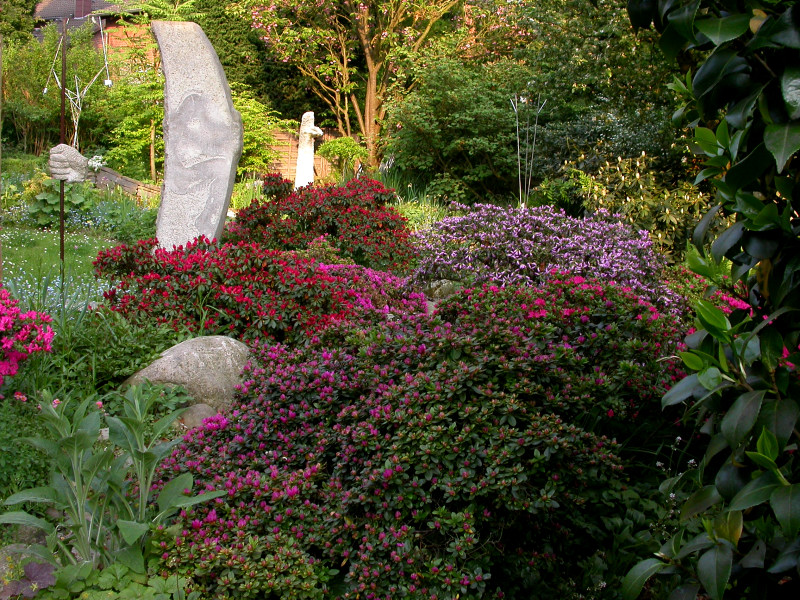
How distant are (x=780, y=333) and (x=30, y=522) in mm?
2443

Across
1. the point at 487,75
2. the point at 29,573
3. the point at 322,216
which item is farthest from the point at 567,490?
the point at 487,75

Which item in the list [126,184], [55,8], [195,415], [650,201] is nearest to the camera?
[195,415]

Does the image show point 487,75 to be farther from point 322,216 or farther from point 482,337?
point 482,337

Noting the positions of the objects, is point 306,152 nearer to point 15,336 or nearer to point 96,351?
point 96,351

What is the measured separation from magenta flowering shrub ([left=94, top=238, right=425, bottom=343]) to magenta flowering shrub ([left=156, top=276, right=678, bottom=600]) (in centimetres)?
158

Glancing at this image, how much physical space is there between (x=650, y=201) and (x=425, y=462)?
6414 millimetres

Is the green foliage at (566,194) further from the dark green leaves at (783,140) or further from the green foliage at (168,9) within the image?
the green foliage at (168,9)

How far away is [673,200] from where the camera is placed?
26.1ft

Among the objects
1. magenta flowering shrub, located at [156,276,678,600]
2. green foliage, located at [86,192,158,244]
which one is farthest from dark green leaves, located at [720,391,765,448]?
green foliage, located at [86,192,158,244]

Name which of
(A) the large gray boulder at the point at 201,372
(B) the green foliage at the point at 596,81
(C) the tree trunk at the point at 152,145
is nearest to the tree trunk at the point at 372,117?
(C) the tree trunk at the point at 152,145

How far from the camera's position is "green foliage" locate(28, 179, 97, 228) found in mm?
11186

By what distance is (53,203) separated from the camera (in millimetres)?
11180

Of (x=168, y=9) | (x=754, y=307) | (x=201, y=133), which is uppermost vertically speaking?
(x=168, y=9)

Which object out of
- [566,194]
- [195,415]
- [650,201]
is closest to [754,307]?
[195,415]
